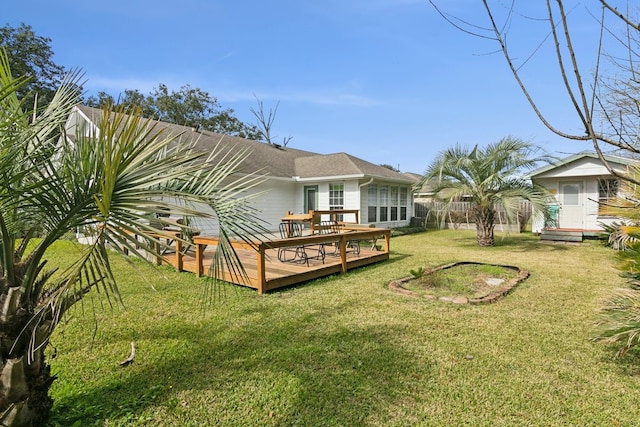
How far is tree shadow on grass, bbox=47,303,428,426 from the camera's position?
103 inches

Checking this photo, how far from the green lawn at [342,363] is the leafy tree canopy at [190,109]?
28697 mm

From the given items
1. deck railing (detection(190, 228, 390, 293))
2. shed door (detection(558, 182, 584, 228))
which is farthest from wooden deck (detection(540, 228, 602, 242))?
deck railing (detection(190, 228, 390, 293))

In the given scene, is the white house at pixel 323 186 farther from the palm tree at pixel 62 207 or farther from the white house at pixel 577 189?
the palm tree at pixel 62 207

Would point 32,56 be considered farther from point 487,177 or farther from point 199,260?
point 487,177

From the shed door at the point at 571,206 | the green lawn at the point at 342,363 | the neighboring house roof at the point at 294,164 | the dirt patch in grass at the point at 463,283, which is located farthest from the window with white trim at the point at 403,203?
the green lawn at the point at 342,363

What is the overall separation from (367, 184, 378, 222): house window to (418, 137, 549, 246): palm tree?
3.74 m

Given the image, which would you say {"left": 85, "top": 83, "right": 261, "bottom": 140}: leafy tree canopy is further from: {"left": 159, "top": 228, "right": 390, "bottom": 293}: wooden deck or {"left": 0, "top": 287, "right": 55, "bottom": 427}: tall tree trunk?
{"left": 0, "top": 287, "right": 55, "bottom": 427}: tall tree trunk

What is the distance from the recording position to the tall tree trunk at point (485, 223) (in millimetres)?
12055

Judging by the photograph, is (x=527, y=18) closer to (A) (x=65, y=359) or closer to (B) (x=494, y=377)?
(B) (x=494, y=377)

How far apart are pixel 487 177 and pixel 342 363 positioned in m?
10.6

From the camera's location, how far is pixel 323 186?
16188mm

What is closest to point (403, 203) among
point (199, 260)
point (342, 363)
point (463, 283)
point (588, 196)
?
point (588, 196)

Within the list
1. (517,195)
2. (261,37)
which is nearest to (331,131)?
(261,37)

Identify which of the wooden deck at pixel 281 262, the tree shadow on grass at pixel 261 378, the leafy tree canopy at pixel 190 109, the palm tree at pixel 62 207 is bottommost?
the tree shadow on grass at pixel 261 378
